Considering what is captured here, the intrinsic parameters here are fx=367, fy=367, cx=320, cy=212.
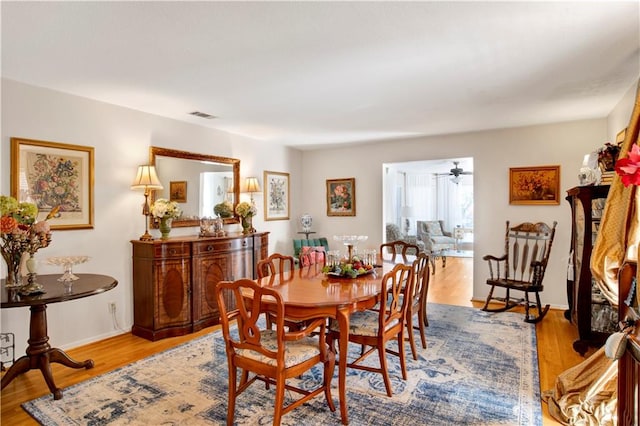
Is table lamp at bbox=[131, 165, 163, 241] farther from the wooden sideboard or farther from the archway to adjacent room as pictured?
the archway to adjacent room

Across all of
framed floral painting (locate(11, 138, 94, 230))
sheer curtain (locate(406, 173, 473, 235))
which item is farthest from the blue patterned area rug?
sheer curtain (locate(406, 173, 473, 235))

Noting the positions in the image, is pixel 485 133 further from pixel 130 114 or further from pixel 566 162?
pixel 130 114

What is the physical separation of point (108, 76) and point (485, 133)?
4.46 metres

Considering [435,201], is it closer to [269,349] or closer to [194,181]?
[194,181]

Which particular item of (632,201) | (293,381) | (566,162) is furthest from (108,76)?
(566,162)

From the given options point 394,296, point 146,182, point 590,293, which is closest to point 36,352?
point 146,182

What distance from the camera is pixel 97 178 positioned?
3.54 m

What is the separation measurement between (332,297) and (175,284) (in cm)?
217

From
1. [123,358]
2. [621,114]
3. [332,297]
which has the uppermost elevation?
[621,114]

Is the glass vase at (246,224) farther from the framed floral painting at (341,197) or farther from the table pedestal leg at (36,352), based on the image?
the table pedestal leg at (36,352)

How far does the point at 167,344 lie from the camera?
138 inches

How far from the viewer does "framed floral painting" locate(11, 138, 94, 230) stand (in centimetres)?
302

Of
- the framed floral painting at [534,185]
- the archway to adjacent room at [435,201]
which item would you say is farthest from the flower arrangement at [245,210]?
the archway to adjacent room at [435,201]

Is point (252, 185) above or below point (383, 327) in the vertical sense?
above
